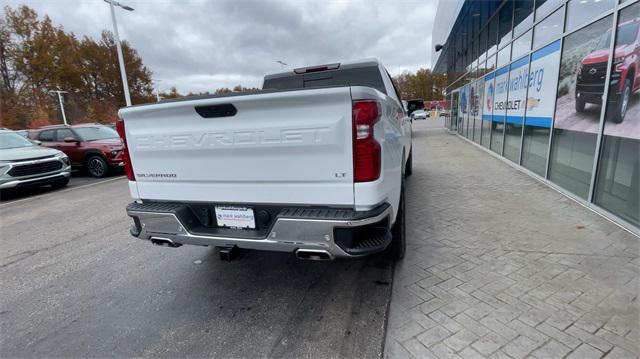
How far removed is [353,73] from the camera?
4.02m

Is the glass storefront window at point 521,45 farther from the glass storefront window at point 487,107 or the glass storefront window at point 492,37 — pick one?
the glass storefront window at point 492,37

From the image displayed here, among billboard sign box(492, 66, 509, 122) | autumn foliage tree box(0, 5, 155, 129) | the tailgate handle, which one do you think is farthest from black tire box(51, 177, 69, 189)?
autumn foliage tree box(0, 5, 155, 129)

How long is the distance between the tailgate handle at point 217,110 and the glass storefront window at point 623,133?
4623 mm

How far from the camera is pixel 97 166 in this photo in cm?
1026

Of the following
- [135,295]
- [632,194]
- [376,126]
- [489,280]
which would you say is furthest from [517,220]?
[135,295]

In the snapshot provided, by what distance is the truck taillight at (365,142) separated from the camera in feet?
6.73

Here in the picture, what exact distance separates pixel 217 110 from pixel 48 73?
4087 cm

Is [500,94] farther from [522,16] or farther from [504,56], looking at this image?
[522,16]

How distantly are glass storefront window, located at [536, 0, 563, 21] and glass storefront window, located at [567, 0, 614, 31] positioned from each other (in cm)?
49

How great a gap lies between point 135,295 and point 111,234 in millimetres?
2233

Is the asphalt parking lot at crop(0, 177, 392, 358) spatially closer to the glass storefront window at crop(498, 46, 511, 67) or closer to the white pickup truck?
the white pickup truck

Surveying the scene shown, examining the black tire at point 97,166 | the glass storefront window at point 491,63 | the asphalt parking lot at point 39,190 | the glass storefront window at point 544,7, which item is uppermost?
the glass storefront window at point 544,7

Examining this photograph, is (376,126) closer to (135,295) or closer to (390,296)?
(390,296)

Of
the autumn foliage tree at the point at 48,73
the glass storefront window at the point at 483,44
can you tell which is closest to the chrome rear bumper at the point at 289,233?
the glass storefront window at the point at 483,44
